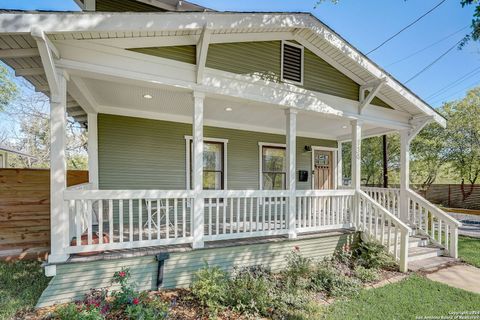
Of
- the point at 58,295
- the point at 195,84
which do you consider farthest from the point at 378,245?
the point at 58,295

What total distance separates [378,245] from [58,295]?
5.64m

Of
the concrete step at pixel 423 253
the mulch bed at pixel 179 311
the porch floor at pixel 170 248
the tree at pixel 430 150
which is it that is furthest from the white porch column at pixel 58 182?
the tree at pixel 430 150

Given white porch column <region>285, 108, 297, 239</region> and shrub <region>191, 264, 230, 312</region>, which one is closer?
shrub <region>191, 264, 230, 312</region>

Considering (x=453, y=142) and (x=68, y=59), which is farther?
(x=453, y=142)

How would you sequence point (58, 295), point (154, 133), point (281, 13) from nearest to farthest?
point (58, 295), point (281, 13), point (154, 133)

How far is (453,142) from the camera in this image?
45.5ft

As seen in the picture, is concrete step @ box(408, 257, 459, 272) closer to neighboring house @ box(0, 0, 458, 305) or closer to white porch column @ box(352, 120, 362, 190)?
neighboring house @ box(0, 0, 458, 305)

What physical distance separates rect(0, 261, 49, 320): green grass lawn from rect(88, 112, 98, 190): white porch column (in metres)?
1.85

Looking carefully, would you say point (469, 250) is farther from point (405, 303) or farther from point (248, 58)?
point (248, 58)

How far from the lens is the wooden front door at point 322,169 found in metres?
8.67

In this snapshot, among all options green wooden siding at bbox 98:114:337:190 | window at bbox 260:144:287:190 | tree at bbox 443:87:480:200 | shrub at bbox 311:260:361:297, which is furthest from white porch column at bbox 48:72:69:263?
tree at bbox 443:87:480:200

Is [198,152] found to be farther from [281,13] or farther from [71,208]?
[281,13]

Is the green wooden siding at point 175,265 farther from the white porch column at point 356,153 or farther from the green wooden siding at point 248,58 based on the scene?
the green wooden siding at point 248,58

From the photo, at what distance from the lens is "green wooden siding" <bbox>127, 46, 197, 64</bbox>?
149 inches
